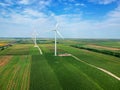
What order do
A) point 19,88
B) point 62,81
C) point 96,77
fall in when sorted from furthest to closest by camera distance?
point 96,77, point 62,81, point 19,88

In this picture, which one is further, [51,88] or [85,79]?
[85,79]

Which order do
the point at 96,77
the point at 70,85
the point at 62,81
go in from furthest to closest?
the point at 96,77 < the point at 62,81 < the point at 70,85

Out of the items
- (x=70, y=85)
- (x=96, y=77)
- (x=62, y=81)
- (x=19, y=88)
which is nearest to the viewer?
(x=19, y=88)

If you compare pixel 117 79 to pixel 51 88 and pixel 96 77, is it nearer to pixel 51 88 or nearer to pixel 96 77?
pixel 96 77

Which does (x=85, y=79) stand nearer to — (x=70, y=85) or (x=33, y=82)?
(x=70, y=85)

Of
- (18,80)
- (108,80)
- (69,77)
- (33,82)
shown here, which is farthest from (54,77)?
(108,80)

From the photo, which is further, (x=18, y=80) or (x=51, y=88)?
(x=18, y=80)

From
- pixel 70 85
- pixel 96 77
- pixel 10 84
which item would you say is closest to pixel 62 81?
pixel 70 85

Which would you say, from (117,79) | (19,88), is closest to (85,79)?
(117,79)

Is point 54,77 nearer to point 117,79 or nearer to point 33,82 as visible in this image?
point 33,82
